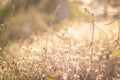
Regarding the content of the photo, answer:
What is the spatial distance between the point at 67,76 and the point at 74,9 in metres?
14.2

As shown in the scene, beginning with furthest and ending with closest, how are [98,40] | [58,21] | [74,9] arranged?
1. [74,9]
2. [58,21]
3. [98,40]

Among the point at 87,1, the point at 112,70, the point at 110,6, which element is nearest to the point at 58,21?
the point at 87,1

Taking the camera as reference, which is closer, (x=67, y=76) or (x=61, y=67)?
(x=67, y=76)

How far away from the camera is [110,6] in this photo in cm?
1316

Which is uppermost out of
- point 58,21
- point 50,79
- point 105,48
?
point 58,21

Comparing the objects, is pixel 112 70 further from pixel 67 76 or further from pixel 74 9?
pixel 74 9

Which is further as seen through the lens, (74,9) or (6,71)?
(74,9)

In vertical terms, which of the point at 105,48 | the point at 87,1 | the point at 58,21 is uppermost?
the point at 87,1

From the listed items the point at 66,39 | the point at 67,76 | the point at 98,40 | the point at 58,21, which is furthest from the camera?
the point at 58,21

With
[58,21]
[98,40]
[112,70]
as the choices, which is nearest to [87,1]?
[58,21]

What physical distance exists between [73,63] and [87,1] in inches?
467

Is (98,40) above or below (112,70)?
above

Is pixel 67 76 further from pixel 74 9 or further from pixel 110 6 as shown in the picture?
pixel 74 9

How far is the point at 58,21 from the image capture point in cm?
1523
